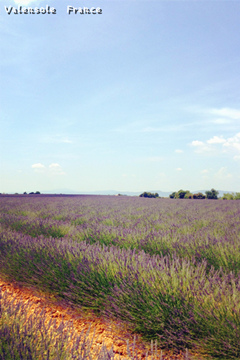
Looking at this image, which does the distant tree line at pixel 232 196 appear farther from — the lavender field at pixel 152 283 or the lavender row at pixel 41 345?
the lavender row at pixel 41 345

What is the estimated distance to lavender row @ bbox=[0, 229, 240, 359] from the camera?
175cm

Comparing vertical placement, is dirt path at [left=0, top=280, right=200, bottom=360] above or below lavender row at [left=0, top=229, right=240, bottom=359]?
below

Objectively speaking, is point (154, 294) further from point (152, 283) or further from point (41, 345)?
point (41, 345)

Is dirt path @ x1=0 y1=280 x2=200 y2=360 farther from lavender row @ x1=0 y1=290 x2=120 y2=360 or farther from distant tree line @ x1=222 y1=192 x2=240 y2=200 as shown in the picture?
distant tree line @ x1=222 y1=192 x2=240 y2=200

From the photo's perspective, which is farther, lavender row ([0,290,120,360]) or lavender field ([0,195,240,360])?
lavender field ([0,195,240,360])

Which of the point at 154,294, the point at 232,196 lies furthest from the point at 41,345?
the point at 232,196

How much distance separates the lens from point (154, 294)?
80.6 inches

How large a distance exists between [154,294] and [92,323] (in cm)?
69

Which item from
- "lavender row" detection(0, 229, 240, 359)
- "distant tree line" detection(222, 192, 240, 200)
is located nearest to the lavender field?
"lavender row" detection(0, 229, 240, 359)

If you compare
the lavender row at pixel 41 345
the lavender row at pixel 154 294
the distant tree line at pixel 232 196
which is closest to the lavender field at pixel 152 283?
the lavender row at pixel 154 294

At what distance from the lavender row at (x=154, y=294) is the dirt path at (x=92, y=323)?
8 centimetres

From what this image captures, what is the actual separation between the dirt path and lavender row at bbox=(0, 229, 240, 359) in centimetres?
8

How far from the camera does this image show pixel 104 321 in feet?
7.32

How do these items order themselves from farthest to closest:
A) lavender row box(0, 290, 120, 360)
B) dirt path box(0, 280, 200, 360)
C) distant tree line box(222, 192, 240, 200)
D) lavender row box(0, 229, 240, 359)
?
distant tree line box(222, 192, 240, 200) < dirt path box(0, 280, 200, 360) < lavender row box(0, 229, 240, 359) < lavender row box(0, 290, 120, 360)
